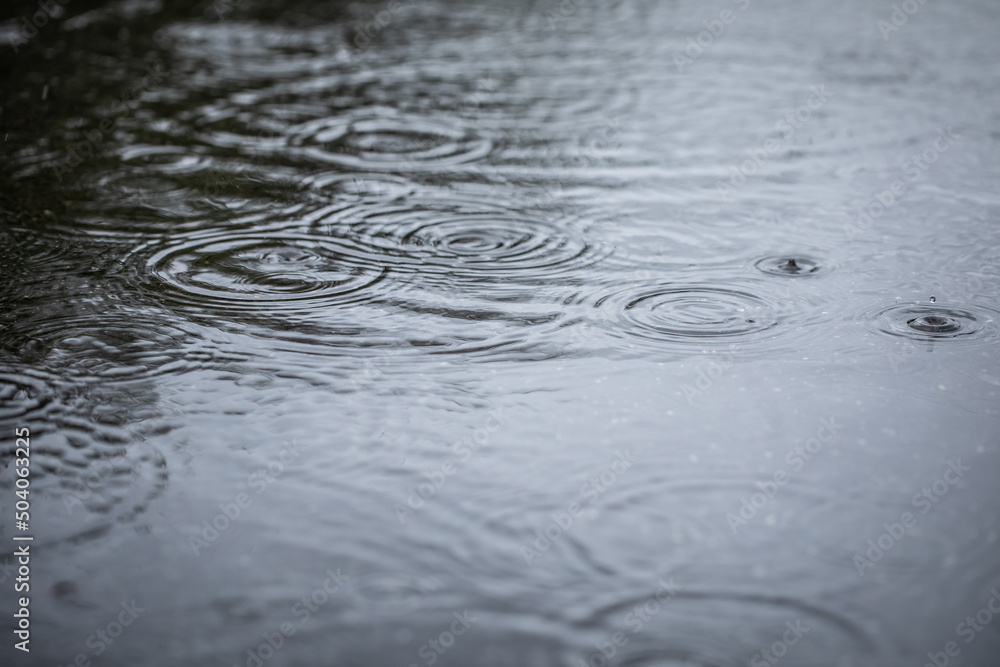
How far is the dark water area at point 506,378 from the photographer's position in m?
2.18

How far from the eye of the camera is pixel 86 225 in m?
4.42

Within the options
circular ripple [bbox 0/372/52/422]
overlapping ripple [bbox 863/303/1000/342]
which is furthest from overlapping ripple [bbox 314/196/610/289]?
circular ripple [bbox 0/372/52/422]

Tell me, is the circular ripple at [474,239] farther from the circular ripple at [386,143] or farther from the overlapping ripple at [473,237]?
the circular ripple at [386,143]

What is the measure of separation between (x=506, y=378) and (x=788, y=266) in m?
1.47

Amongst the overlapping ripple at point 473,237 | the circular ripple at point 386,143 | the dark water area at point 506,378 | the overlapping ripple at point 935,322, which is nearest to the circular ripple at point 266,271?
the dark water area at point 506,378

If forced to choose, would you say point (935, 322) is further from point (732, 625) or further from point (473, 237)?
point (473, 237)

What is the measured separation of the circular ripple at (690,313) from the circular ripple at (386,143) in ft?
6.41

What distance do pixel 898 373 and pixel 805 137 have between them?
2813mm

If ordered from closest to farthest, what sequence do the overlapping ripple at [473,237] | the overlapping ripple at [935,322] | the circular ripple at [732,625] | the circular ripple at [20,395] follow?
the circular ripple at [732,625] < the circular ripple at [20,395] < the overlapping ripple at [935,322] < the overlapping ripple at [473,237]

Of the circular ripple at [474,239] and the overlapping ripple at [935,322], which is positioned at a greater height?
the overlapping ripple at [935,322]

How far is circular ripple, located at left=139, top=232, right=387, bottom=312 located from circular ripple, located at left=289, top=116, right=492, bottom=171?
1163 millimetres

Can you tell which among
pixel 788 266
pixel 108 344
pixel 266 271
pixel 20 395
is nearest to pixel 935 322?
pixel 788 266

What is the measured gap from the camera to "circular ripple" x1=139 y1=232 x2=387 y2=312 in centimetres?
370

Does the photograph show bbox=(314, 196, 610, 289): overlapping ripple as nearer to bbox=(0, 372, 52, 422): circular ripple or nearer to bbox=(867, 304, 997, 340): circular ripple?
bbox=(867, 304, 997, 340): circular ripple
